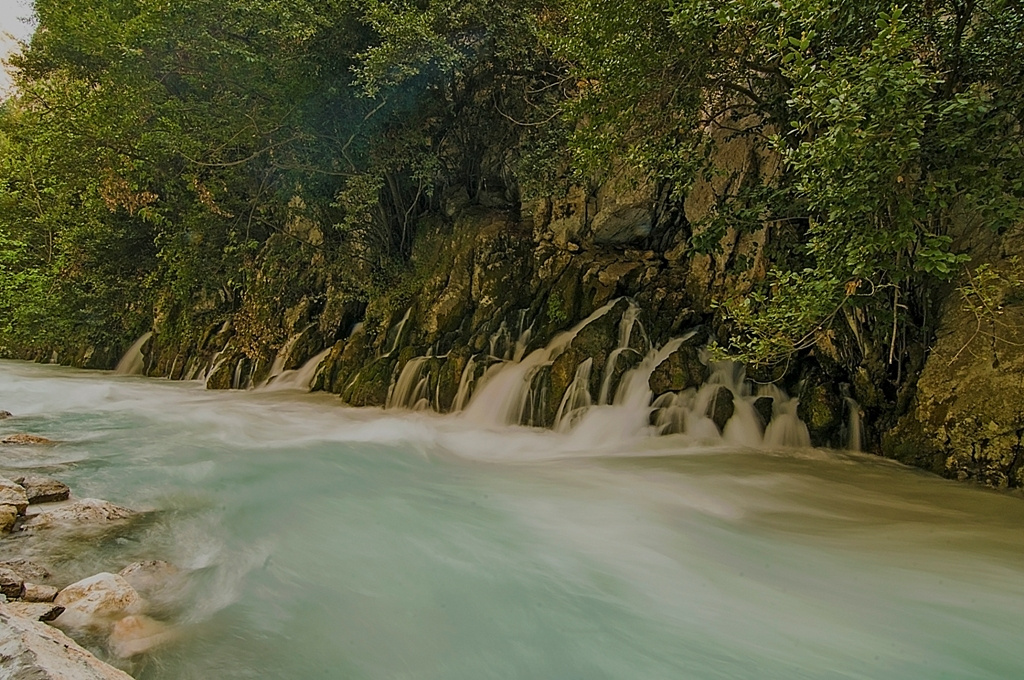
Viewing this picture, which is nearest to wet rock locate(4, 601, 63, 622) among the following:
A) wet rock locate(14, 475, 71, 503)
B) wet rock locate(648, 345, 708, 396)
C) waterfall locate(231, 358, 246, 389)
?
wet rock locate(14, 475, 71, 503)

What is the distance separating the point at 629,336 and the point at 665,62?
348 cm

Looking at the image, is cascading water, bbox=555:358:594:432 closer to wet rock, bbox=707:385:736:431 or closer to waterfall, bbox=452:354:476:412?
wet rock, bbox=707:385:736:431

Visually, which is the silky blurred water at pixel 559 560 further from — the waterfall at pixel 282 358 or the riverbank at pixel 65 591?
the waterfall at pixel 282 358

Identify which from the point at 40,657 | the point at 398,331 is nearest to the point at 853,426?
the point at 40,657

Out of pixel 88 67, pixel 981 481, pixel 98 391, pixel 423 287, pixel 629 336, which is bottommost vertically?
pixel 98 391

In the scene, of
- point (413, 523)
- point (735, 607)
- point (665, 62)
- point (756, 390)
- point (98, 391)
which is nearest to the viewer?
point (735, 607)

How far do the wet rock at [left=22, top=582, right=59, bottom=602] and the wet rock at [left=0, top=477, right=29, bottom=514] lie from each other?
4.05ft

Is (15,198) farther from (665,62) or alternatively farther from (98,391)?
(665,62)

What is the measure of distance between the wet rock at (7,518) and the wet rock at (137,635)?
150cm

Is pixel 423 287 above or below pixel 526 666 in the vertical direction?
above

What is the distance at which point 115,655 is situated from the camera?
2.13 metres

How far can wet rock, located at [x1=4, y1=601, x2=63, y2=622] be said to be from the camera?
225cm

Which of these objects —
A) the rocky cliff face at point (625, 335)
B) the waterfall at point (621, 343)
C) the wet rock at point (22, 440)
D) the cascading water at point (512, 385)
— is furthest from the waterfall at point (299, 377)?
the waterfall at point (621, 343)

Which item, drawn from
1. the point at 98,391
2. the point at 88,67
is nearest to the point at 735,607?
the point at 98,391
